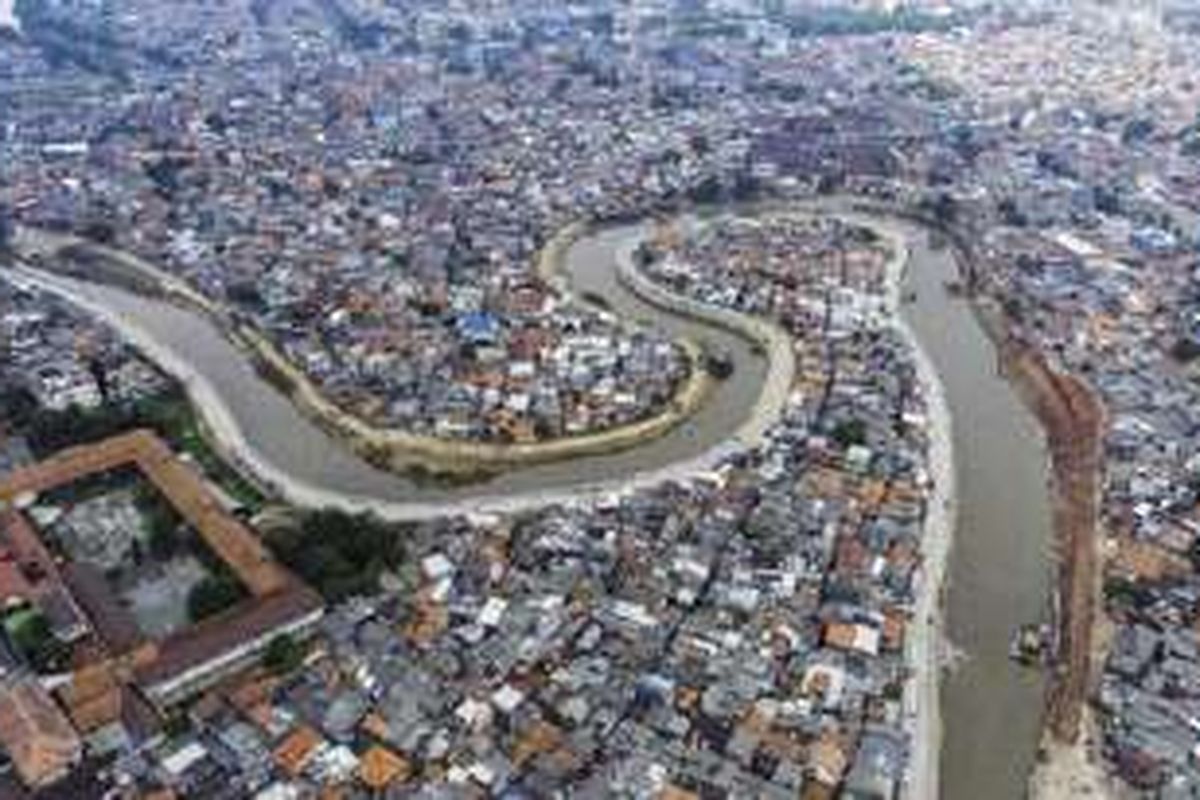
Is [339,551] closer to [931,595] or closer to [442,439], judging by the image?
[442,439]

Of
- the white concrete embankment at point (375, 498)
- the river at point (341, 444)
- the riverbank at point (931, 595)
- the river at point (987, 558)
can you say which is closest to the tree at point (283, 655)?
the white concrete embankment at point (375, 498)

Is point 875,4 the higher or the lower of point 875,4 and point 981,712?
the higher

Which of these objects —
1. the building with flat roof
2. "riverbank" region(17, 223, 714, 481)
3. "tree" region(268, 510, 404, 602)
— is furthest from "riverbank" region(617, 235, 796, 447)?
the building with flat roof

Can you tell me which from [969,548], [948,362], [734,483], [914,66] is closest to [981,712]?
[969,548]

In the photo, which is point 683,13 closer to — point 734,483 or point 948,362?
point 948,362

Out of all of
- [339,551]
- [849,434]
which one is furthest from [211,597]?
[849,434]

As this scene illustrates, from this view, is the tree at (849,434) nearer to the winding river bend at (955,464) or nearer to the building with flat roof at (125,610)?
the winding river bend at (955,464)
